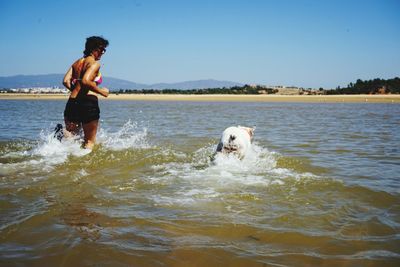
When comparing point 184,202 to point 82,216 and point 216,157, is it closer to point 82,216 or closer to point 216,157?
point 82,216

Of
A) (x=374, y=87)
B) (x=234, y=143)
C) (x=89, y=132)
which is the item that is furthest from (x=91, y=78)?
(x=374, y=87)

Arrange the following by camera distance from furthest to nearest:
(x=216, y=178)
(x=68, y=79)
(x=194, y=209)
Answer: (x=68, y=79), (x=216, y=178), (x=194, y=209)

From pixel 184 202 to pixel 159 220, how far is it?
0.75m

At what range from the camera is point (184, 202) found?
4695mm

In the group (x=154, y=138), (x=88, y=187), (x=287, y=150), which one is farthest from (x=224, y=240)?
(x=154, y=138)

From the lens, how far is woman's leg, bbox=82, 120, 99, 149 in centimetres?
729

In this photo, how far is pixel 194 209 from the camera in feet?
14.5

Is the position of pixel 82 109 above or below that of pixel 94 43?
below

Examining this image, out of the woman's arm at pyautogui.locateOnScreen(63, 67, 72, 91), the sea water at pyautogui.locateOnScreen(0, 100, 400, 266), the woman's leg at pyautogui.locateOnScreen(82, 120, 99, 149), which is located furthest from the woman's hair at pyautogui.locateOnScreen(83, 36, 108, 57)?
the sea water at pyautogui.locateOnScreen(0, 100, 400, 266)

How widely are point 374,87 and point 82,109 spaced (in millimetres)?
50716

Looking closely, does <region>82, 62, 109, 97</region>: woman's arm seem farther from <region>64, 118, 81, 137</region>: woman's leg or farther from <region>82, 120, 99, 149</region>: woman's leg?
<region>64, 118, 81, 137</region>: woman's leg

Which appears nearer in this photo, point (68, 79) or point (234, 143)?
point (234, 143)

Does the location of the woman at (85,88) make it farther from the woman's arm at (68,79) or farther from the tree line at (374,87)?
the tree line at (374,87)

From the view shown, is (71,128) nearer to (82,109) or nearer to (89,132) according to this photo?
(89,132)
